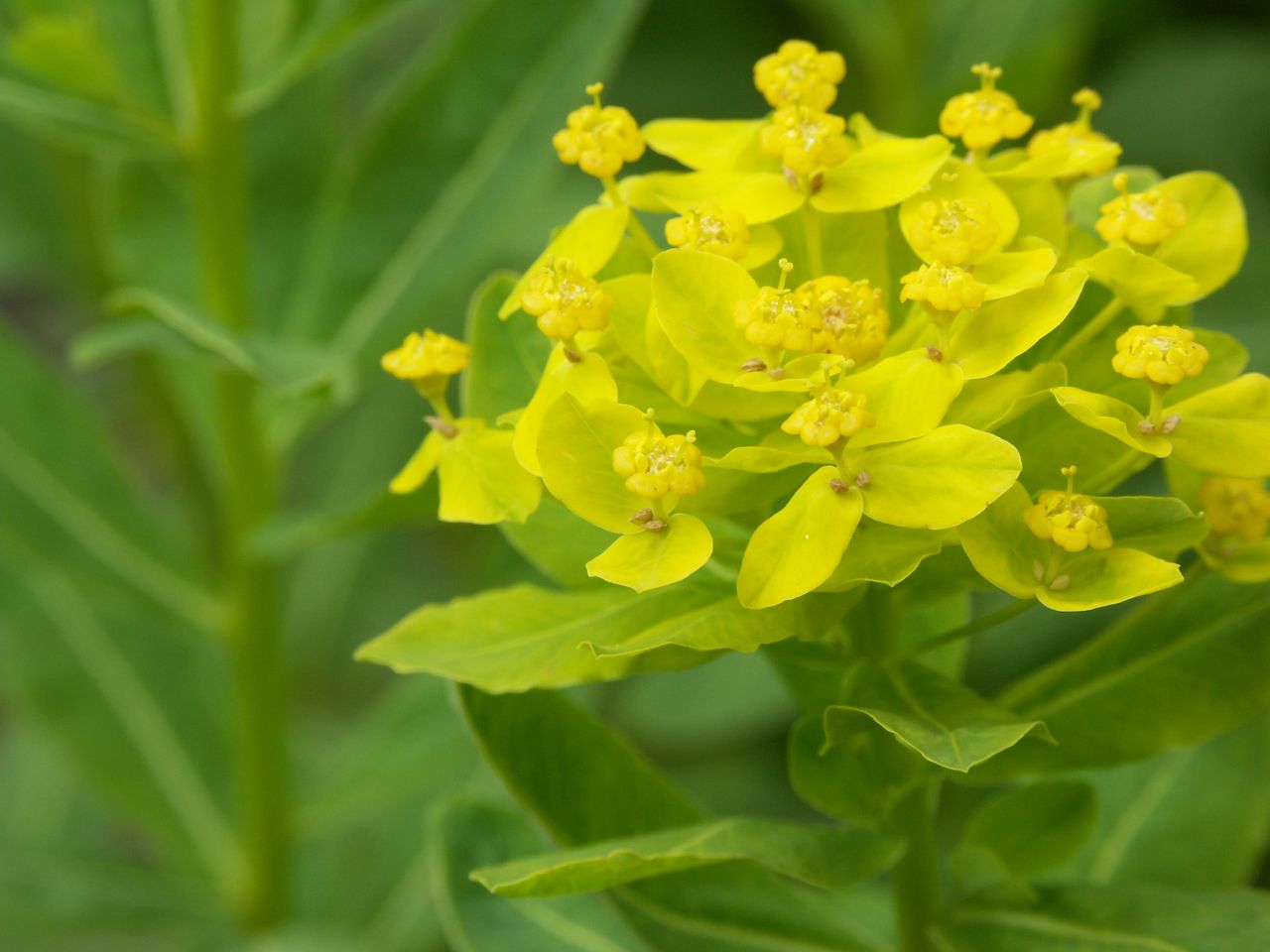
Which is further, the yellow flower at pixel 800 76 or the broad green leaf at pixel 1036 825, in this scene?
the broad green leaf at pixel 1036 825

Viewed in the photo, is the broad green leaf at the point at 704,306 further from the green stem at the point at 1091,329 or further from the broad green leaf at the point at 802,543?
the green stem at the point at 1091,329

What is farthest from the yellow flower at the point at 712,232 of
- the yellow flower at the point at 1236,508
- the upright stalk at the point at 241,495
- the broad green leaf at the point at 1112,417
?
the upright stalk at the point at 241,495

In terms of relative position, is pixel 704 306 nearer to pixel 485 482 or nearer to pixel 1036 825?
pixel 485 482

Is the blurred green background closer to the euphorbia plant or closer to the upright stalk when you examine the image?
the upright stalk

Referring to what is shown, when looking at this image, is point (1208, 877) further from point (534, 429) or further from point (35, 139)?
point (35, 139)

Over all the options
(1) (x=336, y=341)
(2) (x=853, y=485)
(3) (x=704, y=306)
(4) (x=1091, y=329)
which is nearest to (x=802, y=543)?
(2) (x=853, y=485)
